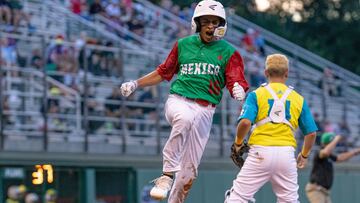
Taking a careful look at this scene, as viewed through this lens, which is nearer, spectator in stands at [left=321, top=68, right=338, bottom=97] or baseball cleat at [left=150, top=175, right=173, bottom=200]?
baseball cleat at [left=150, top=175, right=173, bottom=200]

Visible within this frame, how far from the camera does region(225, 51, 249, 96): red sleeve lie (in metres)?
12.2

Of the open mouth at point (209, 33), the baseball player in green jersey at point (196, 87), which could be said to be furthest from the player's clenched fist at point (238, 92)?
the open mouth at point (209, 33)

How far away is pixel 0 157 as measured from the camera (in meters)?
19.5

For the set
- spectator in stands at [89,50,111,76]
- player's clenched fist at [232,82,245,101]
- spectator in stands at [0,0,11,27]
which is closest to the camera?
player's clenched fist at [232,82,245,101]

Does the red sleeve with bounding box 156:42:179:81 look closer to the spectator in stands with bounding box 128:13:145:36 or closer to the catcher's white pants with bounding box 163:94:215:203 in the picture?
the catcher's white pants with bounding box 163:94:215:203

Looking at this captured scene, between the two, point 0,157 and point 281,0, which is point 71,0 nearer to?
point 0,157

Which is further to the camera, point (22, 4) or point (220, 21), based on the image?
point (22, 4)

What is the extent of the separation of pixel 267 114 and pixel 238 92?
0.37 meters

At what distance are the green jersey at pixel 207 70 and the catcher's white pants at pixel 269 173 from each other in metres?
0.74

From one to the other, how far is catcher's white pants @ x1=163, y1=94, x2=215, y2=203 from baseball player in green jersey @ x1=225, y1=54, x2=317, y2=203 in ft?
1.66

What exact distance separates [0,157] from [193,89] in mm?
7845

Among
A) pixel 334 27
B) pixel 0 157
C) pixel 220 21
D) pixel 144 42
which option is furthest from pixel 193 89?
pixel 334 27

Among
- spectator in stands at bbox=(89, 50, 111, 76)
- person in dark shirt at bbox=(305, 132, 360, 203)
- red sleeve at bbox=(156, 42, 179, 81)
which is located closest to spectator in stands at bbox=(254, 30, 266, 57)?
spectator in stands at bbox=(89, 50, 111, 76)

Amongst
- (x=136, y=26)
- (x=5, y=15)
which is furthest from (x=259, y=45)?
(x=5, y=15)
